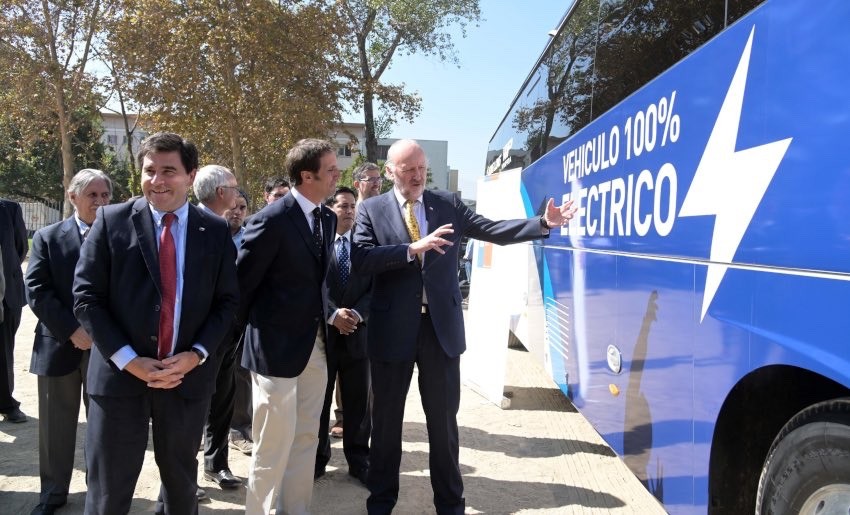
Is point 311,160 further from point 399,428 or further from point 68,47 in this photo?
point 68,47

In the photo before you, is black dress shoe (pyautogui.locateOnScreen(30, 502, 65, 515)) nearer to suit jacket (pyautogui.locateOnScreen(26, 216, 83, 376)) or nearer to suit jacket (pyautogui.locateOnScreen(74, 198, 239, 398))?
suit jacket (pyautogui.locateOnScreen(26, 216, 83, 376))

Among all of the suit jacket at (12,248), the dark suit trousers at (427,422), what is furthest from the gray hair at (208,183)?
the suit jacket at (12,248)

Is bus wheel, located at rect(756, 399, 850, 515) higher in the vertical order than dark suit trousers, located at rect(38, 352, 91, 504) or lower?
higher

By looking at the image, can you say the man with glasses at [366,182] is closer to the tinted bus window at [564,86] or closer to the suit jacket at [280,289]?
the tinted bus window at [564,86]

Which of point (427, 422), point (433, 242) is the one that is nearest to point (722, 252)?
point (433, 242)

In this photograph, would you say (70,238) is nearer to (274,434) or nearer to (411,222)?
(274,434)

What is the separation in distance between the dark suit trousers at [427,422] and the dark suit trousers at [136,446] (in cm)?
117

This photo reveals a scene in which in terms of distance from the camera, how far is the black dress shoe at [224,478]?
4.38m

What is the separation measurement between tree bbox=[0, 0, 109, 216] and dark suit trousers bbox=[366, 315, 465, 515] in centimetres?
2169

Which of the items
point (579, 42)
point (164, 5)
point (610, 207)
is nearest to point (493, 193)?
point (579, 42)

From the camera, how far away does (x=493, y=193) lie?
285 inches

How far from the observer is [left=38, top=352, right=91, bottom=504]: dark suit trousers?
3.91 metres

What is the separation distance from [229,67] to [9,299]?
12.4 metres

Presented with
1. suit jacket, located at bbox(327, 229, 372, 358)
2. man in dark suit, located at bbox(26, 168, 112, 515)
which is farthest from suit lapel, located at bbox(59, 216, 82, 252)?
suit jacket, located at bbox(327, 229, 372, 358)
